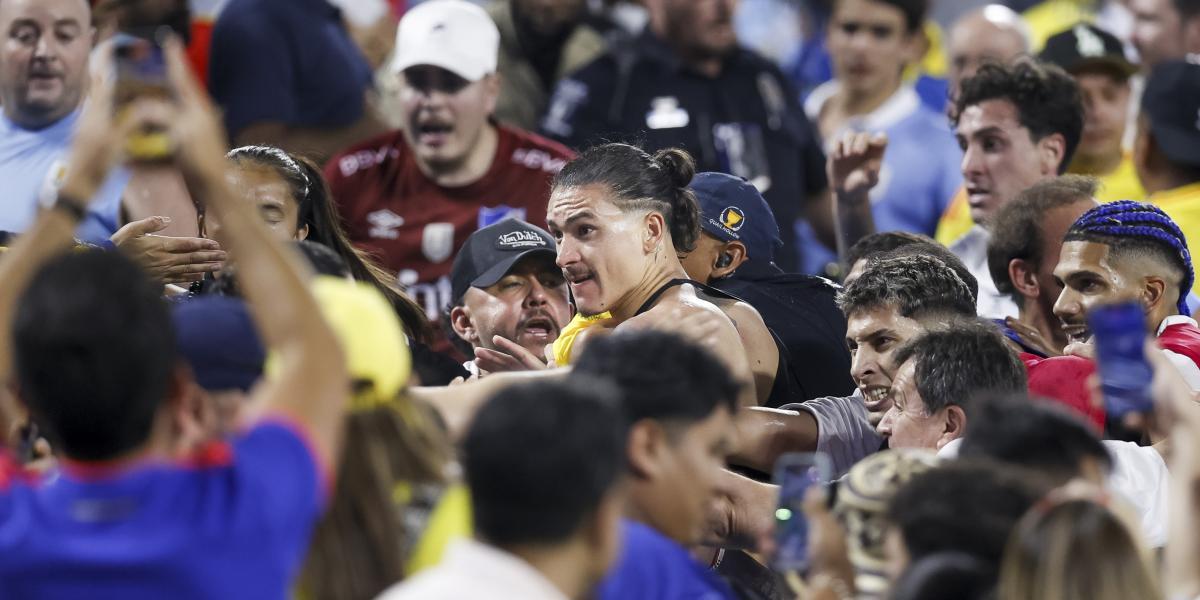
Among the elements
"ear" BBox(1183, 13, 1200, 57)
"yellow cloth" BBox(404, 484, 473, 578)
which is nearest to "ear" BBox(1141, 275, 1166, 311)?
"yellow cloth" BBox(404, 484, 473, 578)

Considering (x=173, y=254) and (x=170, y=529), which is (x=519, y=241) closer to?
(x=173, y=254)

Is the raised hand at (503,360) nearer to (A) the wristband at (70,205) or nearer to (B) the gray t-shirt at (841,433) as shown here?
(B) the gray t-shirt at (841,433)

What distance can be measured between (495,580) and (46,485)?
696 mm

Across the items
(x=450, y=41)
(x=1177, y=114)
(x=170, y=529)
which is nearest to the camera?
(x=170, y=529)

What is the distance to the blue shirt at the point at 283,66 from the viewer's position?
7594 mm

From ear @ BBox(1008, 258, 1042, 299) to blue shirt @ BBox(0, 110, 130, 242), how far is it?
10.4 ft

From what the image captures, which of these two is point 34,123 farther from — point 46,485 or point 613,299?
point 46,485

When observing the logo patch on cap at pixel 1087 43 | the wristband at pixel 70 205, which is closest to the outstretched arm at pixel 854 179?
the logo patch on cap at pixel 1087 43

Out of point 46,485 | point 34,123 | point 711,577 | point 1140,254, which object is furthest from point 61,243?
point 34,123

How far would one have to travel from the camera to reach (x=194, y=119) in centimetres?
265

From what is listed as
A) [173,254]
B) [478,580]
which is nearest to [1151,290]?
[173,254]

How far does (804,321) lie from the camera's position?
5.64 meters

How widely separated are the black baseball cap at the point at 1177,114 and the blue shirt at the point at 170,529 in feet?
17.4

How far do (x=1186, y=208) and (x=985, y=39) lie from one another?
2253 mm
